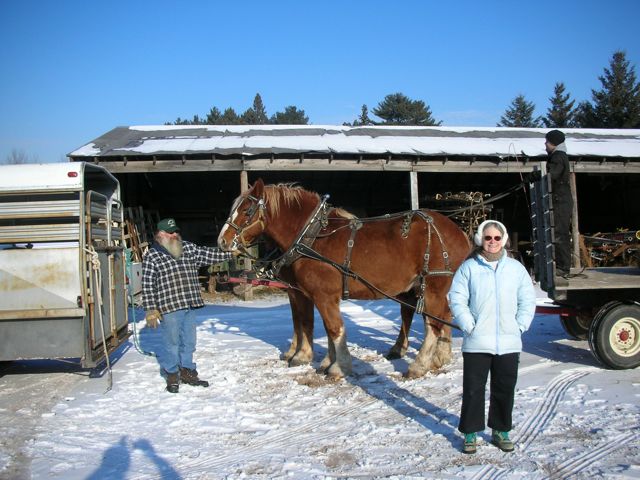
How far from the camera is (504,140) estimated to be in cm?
1427

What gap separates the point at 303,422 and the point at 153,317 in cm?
194

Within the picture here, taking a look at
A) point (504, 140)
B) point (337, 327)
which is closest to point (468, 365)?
point (337, 327)

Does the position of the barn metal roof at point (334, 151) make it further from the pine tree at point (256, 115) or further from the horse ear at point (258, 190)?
the pine tree at point (256, 115)

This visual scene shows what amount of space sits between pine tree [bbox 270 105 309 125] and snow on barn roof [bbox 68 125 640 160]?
37410 mm

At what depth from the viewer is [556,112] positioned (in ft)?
152

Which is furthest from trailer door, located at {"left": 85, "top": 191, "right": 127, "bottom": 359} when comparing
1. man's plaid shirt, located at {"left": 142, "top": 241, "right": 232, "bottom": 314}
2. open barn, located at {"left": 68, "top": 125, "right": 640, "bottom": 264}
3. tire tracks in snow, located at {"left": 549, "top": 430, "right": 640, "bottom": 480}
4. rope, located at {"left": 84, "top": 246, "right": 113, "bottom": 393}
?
open barn, located at {"left": 68, "top": 125, "right": 640, "bottom": 264}

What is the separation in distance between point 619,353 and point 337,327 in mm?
2952

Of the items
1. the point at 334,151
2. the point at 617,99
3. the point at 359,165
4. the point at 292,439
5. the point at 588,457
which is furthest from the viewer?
the point at 617,99

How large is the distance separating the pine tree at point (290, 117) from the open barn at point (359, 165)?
37.5 m

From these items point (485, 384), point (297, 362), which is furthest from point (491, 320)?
point (297, 362)

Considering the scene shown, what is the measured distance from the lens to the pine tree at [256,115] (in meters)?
52.4

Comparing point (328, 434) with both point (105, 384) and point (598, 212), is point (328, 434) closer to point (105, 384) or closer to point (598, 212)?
point (105, 384)

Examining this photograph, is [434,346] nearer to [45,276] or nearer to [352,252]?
[352,252]

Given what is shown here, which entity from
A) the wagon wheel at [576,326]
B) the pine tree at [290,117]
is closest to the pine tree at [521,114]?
the pine tree at [290,117]
